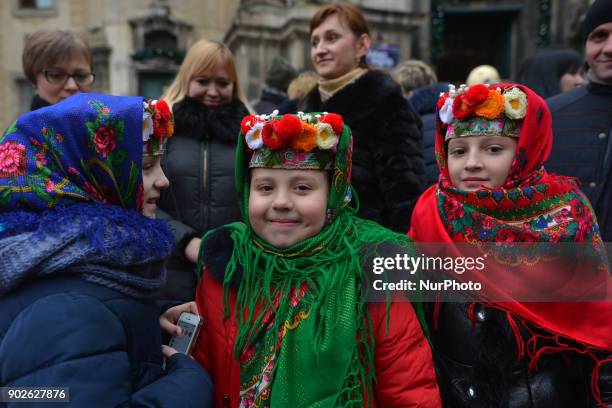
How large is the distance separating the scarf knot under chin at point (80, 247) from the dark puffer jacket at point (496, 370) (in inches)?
43.5

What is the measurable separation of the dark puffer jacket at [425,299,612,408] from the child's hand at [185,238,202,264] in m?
1.11

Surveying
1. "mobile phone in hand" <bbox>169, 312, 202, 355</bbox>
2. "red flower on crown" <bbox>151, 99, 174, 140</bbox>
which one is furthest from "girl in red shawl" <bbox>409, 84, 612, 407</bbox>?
"red flower on crown" <bbox>151, 99, 174, 140</bbox>

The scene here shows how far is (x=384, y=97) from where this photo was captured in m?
2.81

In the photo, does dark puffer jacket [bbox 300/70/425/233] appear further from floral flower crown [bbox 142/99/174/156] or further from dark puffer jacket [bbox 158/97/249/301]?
floral flower crown [bbox 142/99/174/156]

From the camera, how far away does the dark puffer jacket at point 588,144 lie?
2.43 m

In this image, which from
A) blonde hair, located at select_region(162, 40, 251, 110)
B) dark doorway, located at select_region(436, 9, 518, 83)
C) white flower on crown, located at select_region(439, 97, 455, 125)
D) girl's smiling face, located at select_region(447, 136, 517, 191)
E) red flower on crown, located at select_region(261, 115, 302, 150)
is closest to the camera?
red flower on crown, located at select_region(261, 115, 302, 150)

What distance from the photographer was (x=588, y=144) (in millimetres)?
2520

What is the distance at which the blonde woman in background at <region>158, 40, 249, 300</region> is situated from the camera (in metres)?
2.56

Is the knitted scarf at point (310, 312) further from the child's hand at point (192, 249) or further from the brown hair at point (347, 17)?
the brown hair at point (347, 17)

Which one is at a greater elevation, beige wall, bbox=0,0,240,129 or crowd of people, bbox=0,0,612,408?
beige wall, bbox=0,0,240,129

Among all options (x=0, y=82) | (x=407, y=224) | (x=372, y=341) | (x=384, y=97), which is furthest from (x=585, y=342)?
(x=0, y=82)

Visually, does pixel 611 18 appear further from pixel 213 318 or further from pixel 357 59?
pixel 213 318

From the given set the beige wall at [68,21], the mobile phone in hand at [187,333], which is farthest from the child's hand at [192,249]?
the beige wall at [68,21]

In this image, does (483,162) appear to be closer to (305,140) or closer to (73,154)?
(305,140)
